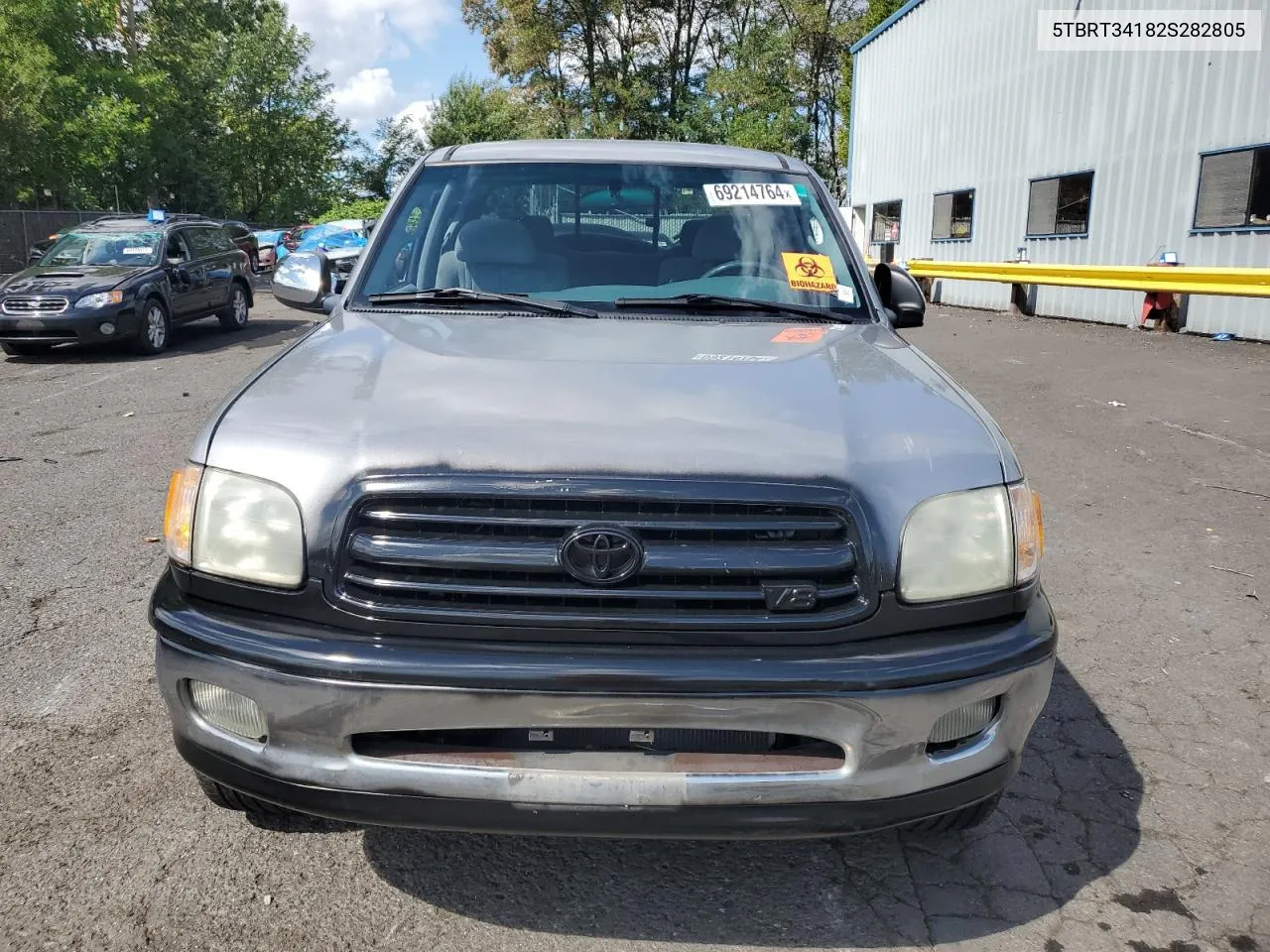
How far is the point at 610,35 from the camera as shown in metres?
45.6

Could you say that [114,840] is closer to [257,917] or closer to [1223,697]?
[257,917]

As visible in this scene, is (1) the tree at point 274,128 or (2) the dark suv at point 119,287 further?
(1) the tree at point 274,128

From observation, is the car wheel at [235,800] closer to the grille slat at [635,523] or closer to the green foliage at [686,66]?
the grille slat at [635,523]

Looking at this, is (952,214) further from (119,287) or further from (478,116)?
(478,116)

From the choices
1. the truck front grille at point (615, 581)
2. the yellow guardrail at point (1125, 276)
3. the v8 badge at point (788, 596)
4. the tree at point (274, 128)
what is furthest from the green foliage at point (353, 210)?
the v8 badge at point (788, 596)

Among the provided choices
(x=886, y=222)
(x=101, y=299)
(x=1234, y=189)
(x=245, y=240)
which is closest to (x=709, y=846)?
(x=101, y=299)

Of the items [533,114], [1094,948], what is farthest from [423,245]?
[533,114]

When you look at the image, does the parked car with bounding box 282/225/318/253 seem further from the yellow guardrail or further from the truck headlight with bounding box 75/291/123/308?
the yellow guardrail

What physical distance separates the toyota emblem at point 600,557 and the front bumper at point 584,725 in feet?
0.53

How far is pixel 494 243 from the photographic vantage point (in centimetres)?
354

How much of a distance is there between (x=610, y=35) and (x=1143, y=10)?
3524cm

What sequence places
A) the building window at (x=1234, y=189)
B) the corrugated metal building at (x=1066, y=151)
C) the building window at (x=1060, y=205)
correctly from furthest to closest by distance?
the building window at (x=1060, y=205) < the corrugated metal building at (x=1066, y=151) < the building window at (x=1234, y=189)

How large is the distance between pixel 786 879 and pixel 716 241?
2.12m

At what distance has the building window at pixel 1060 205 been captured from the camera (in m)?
15.7
